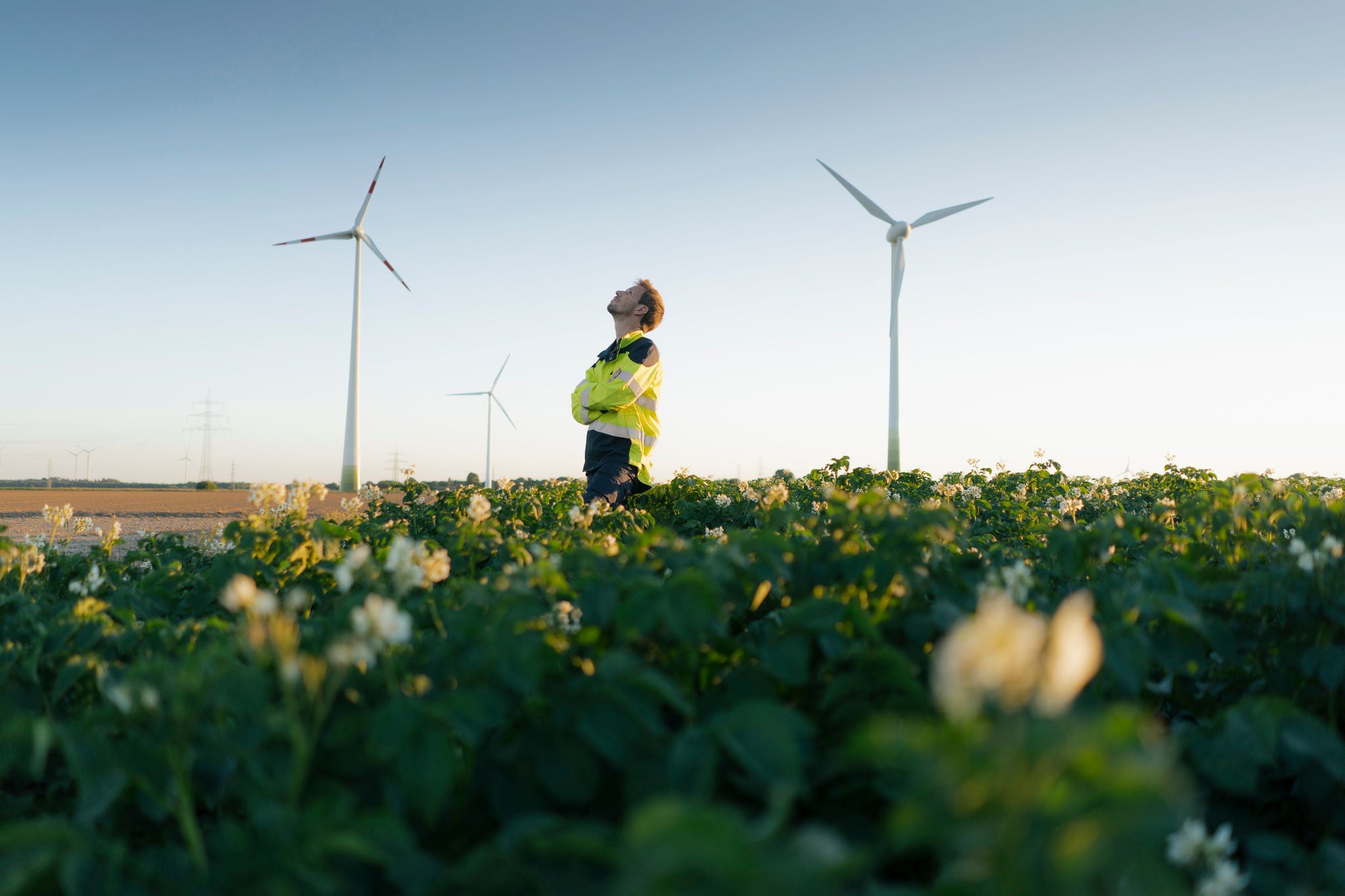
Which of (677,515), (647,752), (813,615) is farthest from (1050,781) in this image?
(677,515)

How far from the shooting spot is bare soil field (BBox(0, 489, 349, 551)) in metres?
13.1

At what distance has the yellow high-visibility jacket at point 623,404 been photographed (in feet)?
30.6

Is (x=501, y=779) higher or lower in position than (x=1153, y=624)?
lower

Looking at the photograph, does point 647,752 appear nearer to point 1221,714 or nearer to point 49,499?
point 1221,714

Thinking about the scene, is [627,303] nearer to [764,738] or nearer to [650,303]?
[650,303]

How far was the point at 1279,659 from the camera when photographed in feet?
9.68

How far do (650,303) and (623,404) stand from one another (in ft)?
5.53

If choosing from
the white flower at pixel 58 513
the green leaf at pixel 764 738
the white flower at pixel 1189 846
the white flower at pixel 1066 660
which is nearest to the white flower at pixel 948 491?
the white flower at pixel 1189 846

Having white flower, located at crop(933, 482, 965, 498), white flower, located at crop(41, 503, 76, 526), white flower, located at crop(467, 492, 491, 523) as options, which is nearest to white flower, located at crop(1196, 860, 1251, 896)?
white flower, located at crop(467, 492, 491, 523)

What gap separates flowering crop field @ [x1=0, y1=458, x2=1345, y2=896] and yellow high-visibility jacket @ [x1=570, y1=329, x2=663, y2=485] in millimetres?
5576

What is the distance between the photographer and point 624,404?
9398 mm

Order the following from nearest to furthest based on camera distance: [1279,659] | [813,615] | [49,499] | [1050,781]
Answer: [1050,781] < [813,615] < [1279,659] < [49,499]

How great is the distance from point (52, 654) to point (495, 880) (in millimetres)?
2794

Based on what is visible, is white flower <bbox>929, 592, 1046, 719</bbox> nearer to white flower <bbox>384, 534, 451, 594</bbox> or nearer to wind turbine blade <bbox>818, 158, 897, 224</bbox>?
white flower <bbox>384, 534, 451, 594</bbox>
